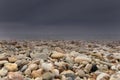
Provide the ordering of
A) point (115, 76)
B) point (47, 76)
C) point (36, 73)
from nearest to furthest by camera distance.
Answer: point (47, 76)
point (36, 73)
point (115, 76)

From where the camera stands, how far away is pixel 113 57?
44.0 ft

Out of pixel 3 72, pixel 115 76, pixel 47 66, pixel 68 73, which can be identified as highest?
pixel 47 66

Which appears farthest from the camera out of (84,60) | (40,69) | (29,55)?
(29,55)

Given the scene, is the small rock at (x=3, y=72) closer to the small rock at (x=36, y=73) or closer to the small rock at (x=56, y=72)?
the small rock at (x=36, y=73)

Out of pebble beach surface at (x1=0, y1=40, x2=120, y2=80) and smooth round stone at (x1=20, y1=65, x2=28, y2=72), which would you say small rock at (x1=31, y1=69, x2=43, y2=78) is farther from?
smooth round stone at (x1=20, y1=65, x2=28, y2=72)

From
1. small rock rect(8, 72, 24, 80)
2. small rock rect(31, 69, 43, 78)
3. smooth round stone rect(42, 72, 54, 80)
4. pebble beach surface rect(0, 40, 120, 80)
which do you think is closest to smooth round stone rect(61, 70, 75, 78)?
pebble beach surface rect(0, 40, 120, 80)

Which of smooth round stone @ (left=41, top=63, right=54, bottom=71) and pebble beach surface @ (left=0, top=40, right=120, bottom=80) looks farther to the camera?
smooth round stone @ (left=41, top=63, right=54, bottom=71)

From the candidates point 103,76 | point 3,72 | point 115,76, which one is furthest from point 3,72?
point 115,76

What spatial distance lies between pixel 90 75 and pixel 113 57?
328cm

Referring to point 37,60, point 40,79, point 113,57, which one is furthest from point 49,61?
point 113,57

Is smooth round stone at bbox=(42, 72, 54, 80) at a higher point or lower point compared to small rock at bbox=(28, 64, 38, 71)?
lower

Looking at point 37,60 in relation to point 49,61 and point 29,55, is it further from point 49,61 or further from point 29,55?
point 29,55

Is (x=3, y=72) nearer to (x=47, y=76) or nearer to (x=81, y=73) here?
(x=47, y=76)

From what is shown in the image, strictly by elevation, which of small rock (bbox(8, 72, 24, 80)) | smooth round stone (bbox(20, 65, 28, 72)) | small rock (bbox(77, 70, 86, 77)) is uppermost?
smooth round stone (bbox(20, 65, 28, 72))
